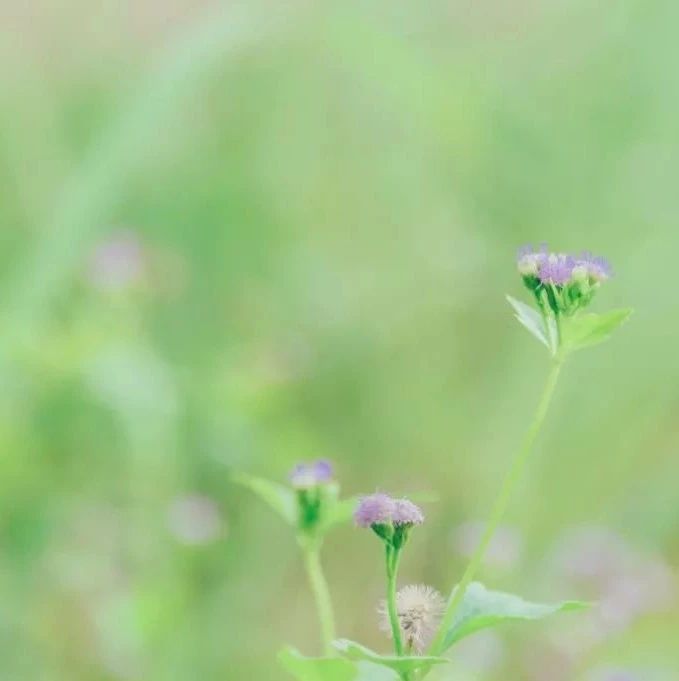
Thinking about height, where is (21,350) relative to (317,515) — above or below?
above

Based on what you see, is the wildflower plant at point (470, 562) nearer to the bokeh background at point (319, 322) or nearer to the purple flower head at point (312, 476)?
the purple flower head at point (312, 476)

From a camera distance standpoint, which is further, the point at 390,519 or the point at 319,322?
the point at 319,322

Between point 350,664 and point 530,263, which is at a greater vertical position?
point 530,263

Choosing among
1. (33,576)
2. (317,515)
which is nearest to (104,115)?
(33,576)

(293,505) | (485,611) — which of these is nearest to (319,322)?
(293,505)

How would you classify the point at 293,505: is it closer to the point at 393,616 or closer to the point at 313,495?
the point at 313,495

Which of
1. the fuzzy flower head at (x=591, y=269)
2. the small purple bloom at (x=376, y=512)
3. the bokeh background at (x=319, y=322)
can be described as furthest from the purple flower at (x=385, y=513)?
the bokeh background at (x=319, y=322)

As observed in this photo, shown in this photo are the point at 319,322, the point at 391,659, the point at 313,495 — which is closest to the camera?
the point at 391,659

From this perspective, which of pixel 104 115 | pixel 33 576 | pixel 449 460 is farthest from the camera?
pixel 104 115

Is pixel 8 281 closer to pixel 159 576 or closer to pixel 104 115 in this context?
pixel 104 115
